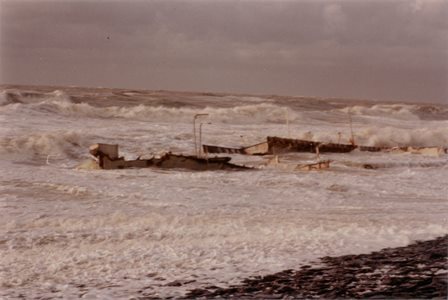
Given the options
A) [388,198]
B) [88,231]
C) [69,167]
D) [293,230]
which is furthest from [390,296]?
[69,167]

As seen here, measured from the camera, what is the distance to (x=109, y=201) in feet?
42.8

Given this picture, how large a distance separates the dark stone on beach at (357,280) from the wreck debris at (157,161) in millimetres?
11224

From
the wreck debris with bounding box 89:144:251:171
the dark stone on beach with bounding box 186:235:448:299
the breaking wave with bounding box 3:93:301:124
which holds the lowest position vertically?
the dark stone on beach with bounding box 186:235:448:299

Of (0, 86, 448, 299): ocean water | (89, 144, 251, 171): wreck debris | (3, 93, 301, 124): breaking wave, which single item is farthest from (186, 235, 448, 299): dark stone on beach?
(3, 93, 301, 124): breaking wave

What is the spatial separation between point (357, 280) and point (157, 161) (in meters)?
12.5

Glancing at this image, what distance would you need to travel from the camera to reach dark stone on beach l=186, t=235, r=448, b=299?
6.64 meters

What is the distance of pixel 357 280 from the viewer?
7121 mm

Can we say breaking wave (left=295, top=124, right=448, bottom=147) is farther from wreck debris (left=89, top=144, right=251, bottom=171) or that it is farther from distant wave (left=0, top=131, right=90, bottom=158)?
wreck debris (left=89, top=144, right=251, bottom=171)

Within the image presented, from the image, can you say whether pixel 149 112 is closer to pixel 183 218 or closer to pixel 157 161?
pixel 157 161

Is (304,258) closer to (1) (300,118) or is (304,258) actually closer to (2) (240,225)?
(2) (240,225)

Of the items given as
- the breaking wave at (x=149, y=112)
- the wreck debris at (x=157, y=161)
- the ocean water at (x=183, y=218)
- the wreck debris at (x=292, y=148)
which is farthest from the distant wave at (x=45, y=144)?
the breaking wave at (x=149, y=112)

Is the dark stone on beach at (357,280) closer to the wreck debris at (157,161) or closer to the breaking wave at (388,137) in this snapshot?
the wreck debris at (157,161)

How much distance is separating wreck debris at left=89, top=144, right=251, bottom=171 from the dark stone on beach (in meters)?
11.2

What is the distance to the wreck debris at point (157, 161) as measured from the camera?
61.0ft
